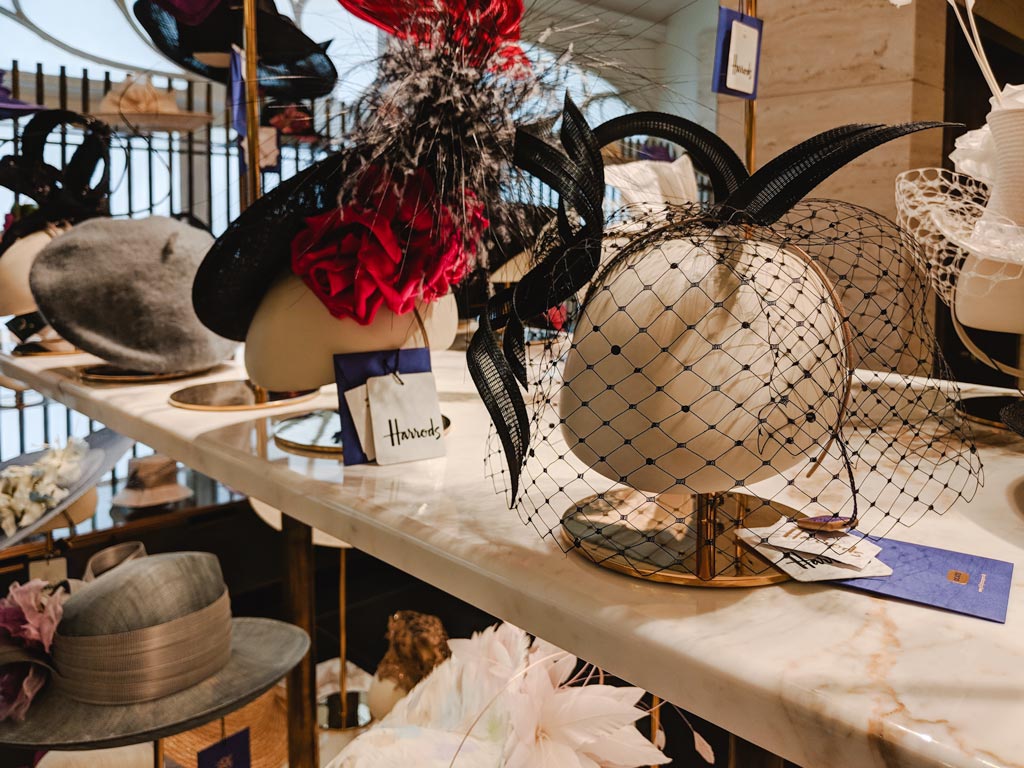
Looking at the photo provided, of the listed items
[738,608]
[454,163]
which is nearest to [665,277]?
[738,608]

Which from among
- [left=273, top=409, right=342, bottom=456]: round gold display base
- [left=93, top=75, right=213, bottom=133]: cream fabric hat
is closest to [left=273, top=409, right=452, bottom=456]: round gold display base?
[left=273, top=409, right=342, bottom=456]: round gold display base

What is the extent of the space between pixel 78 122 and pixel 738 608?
74.7 inches

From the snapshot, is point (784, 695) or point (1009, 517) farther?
point (1009, 517)

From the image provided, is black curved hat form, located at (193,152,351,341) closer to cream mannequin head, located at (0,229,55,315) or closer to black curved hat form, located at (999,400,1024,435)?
black curved hat form, located at (999,400,1024,435)

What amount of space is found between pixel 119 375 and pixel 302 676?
747 mm

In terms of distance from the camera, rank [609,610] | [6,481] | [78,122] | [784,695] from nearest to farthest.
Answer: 1. [784,695]
2. [609,610]
3. [6,481]
4. [78,122]

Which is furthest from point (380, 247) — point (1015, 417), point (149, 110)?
point (149, 110)

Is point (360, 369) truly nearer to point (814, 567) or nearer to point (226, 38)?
point (814, 567)

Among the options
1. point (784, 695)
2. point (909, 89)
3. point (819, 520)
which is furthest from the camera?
point (909, 89)

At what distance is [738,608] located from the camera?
53 centimetres

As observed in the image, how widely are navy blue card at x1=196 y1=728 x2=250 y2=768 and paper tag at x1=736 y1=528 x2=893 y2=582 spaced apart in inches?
33.4

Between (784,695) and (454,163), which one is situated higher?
(454,163)

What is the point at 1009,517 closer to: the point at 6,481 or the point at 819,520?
the point at 819,520

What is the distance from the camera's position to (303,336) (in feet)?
3.18
